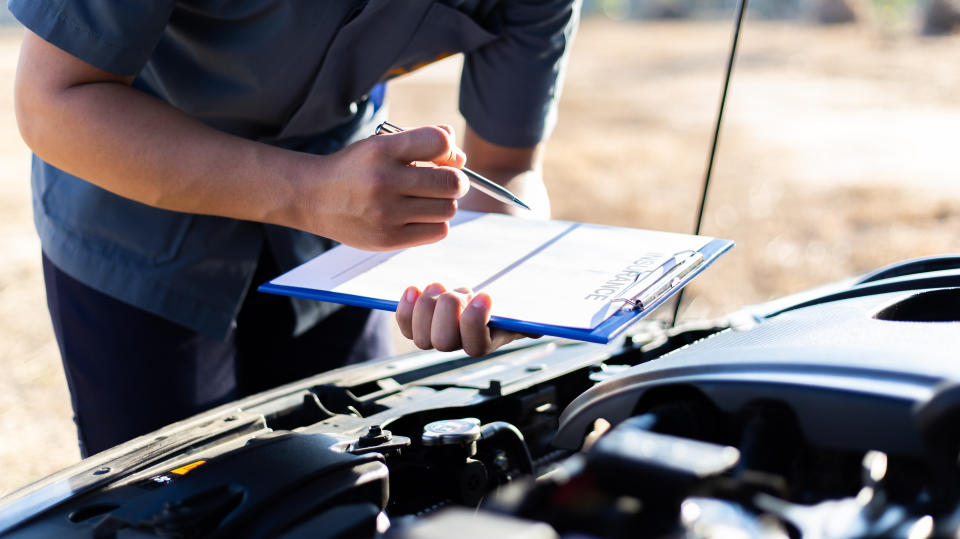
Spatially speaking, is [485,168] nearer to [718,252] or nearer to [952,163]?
[718,252]

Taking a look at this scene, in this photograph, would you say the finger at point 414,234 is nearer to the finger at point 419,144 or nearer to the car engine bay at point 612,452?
the finger at point 419,144

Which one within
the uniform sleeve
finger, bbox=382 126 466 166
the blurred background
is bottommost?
the blurred background

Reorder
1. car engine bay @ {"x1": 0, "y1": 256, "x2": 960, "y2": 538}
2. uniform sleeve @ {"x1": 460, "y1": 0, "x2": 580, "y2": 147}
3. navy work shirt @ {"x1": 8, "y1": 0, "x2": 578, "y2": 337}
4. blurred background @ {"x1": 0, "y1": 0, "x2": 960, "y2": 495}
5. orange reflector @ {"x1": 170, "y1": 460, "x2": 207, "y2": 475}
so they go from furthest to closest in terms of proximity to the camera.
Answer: blurred background @ {"x1": 0, "y1": 0, "x2": 960, "y2": 495}, uniform sleeve @ {"x1": 460, "y1": 0, "x2": 580, "y2": 147}, navy work shirt @ {"x1": 8, "y1": 0, "x2": 578, "y2": 337}, orange reflector @ {"x1": 170, "y1": 460, "x2": 207, "y2": 475}, car engine bay @ {"x1": 0, "y1": 256, "x2": 960, "y2": 538}

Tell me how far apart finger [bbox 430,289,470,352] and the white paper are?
1.4 inches

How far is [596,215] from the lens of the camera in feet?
17.3

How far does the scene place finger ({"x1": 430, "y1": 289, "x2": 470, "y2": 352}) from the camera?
864 mm

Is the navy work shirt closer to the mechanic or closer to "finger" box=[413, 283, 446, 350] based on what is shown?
the mechanic

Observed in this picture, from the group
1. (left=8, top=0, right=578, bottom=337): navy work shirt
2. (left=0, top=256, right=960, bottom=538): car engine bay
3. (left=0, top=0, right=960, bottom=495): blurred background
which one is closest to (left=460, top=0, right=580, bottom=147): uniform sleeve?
(left=8, top=0, right=578, bottom=337): navy work shirt

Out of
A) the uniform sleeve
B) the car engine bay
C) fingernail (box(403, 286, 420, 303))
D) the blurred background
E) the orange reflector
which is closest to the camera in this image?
the car engine bay

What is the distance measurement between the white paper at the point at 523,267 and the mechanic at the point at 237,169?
50 mm

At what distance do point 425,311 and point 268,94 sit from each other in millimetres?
453

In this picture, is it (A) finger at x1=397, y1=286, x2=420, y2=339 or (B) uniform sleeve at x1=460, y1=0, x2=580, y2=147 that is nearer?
(A) finger at x1=397, y1=286, x2=420, y2=339

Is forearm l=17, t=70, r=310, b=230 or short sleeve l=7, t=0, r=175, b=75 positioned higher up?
short sleeve l=7, t=0, r=175, b=75

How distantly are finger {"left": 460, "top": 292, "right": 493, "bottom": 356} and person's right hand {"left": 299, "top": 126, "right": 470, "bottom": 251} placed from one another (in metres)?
0.11
